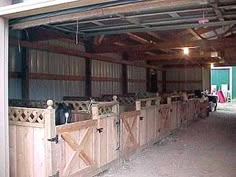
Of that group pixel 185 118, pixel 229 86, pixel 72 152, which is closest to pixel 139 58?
pixel 185 118

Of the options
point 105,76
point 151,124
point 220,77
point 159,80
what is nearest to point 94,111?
point 151,124

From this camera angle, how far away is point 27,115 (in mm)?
3635

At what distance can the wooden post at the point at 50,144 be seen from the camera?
11.2ft

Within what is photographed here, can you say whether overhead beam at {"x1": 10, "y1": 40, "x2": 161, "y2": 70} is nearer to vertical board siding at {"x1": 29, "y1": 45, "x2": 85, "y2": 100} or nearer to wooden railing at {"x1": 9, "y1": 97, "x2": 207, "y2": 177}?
vertical board siding at {"x1": 29, "y1": 45, "x2": 85, "y2": 100}

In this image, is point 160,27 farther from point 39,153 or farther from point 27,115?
point 39,153

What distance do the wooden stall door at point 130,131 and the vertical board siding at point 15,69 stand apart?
2.60m

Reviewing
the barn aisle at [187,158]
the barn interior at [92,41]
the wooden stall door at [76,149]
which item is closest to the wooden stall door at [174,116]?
the barn aisle at [187,158]

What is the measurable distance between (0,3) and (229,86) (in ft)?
80.0

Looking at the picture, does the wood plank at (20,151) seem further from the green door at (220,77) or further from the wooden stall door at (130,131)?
the green door at (220,77)

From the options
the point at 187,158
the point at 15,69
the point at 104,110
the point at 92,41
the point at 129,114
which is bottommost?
the point at 187,158

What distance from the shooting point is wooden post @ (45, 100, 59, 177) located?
3.40 metres

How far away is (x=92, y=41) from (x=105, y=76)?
1842 mm

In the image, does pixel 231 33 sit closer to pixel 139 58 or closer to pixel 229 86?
pixel 139 58

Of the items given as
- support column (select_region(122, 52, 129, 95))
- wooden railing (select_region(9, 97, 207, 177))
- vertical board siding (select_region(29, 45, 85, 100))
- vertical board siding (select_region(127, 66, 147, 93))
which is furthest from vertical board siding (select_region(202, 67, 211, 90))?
wooden railing (select_region(9, 97, 207, 177))
